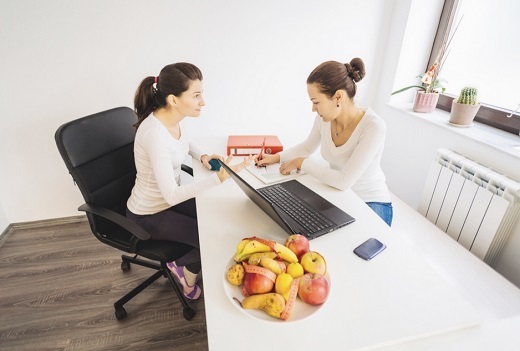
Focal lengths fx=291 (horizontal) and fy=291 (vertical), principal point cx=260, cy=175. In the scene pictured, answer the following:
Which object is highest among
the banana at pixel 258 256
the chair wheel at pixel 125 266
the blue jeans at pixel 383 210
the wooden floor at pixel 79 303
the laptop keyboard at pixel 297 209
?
the banana at pixel 258 256

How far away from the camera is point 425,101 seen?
2.04 m

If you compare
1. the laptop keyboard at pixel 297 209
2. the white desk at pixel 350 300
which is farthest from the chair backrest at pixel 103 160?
the laptop keyboard at pixel 297 209

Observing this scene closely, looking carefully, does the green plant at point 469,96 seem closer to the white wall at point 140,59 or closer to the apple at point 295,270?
the white wall at point 140,59

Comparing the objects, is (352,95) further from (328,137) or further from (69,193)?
(69,193)

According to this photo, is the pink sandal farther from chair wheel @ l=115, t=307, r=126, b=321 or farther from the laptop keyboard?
the laptop keyboard

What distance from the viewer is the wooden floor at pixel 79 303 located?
145 cm

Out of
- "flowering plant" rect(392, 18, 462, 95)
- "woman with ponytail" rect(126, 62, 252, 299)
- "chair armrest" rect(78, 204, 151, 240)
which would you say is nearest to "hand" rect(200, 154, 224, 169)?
"woman with ponytail" rect(126, 62, 252, 299)

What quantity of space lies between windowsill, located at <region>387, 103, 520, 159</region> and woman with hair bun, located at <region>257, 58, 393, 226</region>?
64 centimetres

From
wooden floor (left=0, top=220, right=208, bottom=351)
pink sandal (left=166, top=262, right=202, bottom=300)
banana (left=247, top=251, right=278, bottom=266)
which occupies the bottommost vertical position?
wooden floor (left=0, top=220, right=208, bottom=351)

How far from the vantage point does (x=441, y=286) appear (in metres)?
0.81

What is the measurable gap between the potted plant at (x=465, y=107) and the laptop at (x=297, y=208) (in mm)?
1197

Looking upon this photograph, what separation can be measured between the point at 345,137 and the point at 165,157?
85 cm

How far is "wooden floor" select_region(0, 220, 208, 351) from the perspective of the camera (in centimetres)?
145

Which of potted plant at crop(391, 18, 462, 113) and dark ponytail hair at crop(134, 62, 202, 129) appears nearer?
dark ponytail hair at crop(134, 62, 202, 129)
